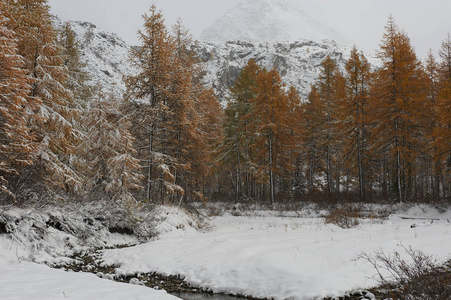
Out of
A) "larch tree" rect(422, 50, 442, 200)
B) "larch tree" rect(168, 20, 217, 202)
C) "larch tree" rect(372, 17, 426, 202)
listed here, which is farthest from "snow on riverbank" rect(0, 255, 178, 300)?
"larch tree" rect(422, 50, 442, 200)

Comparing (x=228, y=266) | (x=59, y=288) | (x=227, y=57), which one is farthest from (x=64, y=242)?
(x=227, y=57)

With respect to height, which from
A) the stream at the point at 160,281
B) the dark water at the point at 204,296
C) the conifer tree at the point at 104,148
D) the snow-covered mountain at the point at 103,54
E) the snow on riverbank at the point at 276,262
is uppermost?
the snow-covered mountain at the point at 103,54

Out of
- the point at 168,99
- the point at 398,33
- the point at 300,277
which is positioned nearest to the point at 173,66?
the point at 168,99

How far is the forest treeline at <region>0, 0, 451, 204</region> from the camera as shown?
11398 millimetres

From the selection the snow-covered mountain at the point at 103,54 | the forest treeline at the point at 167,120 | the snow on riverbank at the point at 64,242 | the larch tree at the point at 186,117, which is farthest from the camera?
the snow-covered mountain at the point at 103,54

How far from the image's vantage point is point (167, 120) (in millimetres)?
17969

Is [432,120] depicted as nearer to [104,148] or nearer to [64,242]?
[104,148]

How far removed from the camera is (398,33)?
23.2 meters

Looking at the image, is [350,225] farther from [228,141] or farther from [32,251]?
[228,141]

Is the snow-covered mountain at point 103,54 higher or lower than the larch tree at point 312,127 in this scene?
higher

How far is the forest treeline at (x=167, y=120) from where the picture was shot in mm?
11398

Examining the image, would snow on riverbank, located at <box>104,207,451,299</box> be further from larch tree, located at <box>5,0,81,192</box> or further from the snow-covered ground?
larch tree, located at <box>5,0,81,192</box>

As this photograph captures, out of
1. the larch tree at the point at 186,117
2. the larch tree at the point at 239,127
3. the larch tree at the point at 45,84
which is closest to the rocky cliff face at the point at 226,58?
the larch tree at the point at 239,127

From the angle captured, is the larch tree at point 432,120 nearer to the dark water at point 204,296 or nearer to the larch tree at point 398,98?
the larch tree at point 398,98
